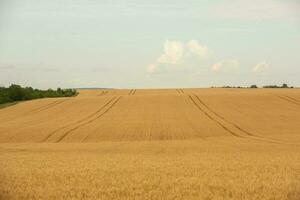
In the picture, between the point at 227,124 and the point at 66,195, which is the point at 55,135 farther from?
the point at 66,195

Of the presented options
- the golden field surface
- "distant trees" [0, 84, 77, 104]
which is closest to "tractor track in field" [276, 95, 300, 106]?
the golden field surface

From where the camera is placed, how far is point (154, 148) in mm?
30484

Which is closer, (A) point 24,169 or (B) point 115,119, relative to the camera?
(A) point 24,169

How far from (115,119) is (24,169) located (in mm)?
33482

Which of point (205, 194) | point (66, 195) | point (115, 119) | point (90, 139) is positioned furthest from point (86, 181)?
point (115, 119)

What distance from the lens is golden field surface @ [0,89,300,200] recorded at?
1307cm

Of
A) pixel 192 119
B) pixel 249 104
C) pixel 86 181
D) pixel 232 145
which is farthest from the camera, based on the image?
pixel 249 104

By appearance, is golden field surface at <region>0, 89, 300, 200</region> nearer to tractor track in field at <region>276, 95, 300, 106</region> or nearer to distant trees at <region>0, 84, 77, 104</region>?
tractor track in field at <region>276, 95, 300, 106</region>

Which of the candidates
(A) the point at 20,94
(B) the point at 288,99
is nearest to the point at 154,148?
Answer: (B) the point at 288,99

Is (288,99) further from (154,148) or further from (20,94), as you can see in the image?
(20,94)

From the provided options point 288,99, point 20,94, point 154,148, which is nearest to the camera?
point 154,148

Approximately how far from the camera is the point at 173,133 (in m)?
41.9

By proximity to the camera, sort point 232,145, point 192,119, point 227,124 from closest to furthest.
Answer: point 232,145 < point 227,124 < point 192,119

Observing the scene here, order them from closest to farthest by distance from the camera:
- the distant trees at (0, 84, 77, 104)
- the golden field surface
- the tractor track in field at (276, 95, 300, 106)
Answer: the golden field surface → the tractor track in field at (276, 95, 300, 106) → the distant trees at (0, 84, 77, 104)
